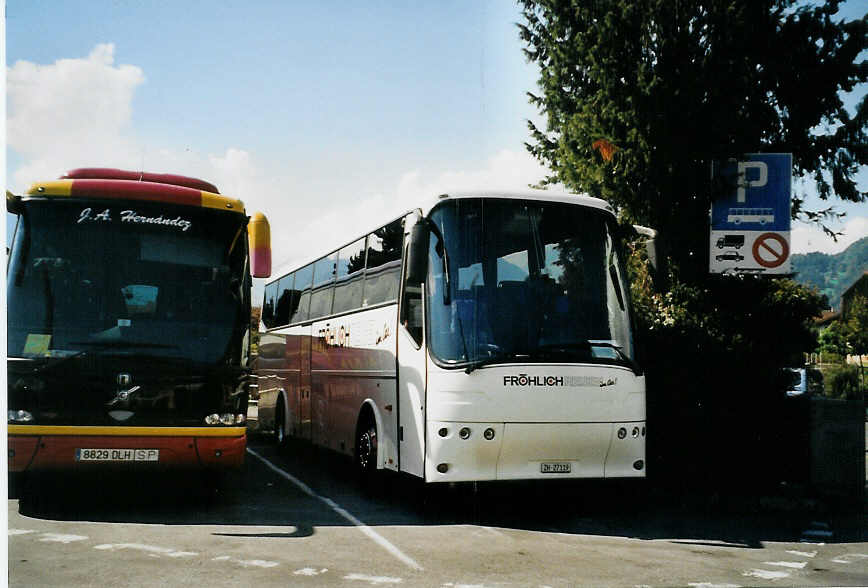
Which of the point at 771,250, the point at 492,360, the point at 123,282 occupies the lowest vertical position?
the point at 492,360

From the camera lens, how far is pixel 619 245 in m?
10.6

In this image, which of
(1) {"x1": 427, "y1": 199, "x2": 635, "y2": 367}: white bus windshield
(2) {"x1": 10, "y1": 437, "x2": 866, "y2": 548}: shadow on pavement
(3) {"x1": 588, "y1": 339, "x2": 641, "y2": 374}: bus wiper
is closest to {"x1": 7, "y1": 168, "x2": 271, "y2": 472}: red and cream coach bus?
(2) {"x1": 10, "y1": 437, "x2": 866, "y2": 548}: shadow on pavement

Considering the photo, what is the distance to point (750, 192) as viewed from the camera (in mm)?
14719

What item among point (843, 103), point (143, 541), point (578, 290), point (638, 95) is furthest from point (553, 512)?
point (843, 103)

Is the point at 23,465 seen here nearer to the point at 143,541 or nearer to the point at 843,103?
the point at 143,541

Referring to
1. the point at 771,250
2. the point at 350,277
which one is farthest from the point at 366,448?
the point at 771,250

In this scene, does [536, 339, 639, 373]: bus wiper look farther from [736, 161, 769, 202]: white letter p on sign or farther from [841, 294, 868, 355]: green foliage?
[841, 294, 868, 355]: green foliage

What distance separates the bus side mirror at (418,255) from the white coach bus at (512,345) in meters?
0.01

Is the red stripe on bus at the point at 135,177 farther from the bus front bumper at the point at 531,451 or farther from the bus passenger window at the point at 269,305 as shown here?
the bus passenger window at the point at 269,305

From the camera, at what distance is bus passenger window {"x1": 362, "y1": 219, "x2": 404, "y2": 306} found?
36.7ft

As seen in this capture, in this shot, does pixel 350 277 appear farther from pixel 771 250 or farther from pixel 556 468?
pixel 771 250

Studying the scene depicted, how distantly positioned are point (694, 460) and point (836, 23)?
811 centimetres

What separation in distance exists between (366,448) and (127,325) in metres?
3.57

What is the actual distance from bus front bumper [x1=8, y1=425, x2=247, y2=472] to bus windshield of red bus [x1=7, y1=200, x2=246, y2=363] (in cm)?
74
